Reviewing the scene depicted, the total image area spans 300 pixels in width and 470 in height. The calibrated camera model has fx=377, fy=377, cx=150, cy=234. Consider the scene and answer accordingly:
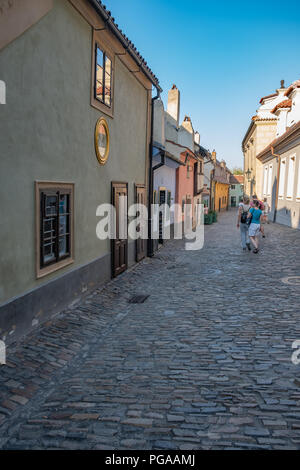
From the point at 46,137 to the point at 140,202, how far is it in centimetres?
659

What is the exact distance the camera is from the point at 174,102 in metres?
21.9

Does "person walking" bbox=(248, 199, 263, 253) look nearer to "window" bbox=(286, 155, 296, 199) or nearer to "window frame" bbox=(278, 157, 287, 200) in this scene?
"window" bbox=(286, 155, 296, 199)

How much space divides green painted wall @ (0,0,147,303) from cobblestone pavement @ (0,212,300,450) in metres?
1.11

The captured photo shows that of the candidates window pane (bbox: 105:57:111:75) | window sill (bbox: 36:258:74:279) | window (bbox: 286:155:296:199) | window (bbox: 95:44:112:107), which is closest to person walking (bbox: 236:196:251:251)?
window (bbox: 95:44:112:107)

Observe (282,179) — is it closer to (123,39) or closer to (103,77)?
(123,39)

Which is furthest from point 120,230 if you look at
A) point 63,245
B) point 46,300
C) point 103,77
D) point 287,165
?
Result: point 287,165

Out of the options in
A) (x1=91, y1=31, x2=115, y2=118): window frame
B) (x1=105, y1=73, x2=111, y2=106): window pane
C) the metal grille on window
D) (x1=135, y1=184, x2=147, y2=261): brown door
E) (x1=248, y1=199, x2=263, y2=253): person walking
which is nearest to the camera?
the metal grille on window

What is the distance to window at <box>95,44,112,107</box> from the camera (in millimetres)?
8125

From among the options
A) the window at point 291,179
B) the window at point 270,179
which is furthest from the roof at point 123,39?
the window at point 270,179

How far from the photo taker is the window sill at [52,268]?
5885 millimetres

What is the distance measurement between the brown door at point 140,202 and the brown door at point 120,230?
4.29 feet

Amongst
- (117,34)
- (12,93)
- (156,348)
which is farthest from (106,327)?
(117,34)

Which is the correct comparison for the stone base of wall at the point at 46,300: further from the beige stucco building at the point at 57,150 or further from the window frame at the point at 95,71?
the window frame at the point at 95,71

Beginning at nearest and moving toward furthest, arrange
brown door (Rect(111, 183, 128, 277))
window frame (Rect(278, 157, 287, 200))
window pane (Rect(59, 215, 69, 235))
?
1. window pane (Rect(59, 215, 69, 235))
2. brown door (Rect(111, 183, 128, 277))
3. window frame (Rect(278, 157, 287, 200))
